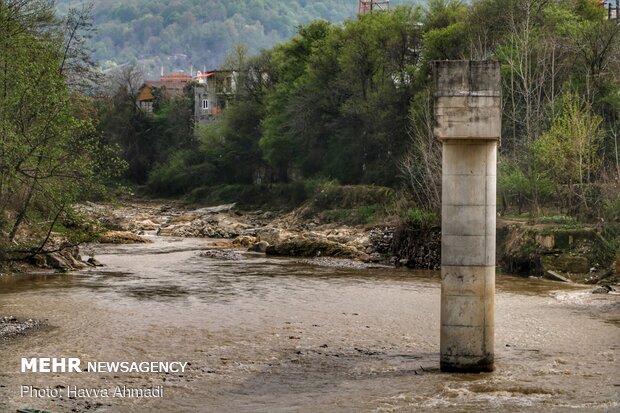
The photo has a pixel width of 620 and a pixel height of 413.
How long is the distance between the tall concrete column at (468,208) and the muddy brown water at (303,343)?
666mm

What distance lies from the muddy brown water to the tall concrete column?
0.67m

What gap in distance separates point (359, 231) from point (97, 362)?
35179 mm

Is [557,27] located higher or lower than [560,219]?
higher

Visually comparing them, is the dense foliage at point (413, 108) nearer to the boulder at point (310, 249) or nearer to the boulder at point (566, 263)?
the boulder at point (566, 263)

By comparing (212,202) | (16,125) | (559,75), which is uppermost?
(559,75)

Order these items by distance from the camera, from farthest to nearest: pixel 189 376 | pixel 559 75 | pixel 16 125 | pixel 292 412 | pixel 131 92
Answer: pixel 131 92
pixel 559 75
pixel 16 125
pixel 189 376
pixel 292 412

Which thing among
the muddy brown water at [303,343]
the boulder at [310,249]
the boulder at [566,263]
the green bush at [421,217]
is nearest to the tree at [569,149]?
the boulder at [566,263]

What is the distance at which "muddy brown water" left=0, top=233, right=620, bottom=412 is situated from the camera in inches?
625

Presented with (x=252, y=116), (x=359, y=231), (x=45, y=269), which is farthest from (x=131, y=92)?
(x=45, y=269)

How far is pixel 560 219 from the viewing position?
3912 centimetres

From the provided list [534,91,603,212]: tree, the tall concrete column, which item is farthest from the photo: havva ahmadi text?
[534,91,603,212]: tree

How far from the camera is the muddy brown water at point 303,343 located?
625 inches

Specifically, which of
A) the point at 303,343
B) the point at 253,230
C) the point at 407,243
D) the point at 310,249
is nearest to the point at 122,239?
the point at 253,230

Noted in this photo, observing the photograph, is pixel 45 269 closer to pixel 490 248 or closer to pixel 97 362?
pixel 97 362
